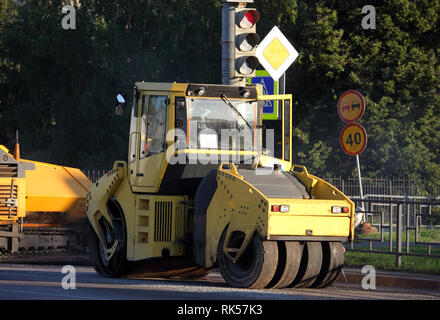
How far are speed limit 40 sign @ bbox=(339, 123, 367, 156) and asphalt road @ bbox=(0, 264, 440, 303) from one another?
359 centimetres

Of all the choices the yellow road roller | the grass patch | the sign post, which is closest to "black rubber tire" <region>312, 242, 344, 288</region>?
the yellow road roller

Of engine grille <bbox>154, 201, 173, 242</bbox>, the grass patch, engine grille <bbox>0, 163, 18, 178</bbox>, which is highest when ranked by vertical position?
engine grille <bbox>0, 163, 18, 178</bbox>

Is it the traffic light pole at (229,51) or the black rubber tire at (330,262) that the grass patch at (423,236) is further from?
the black rubber tire at (330,262)

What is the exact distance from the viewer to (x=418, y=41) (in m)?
36.6

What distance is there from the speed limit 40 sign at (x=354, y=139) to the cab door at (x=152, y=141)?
5335 mm

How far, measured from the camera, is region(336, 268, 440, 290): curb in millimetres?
15594

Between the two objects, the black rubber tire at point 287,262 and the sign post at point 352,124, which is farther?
the sign post at point 352,124

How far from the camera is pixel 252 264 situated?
43.6ft

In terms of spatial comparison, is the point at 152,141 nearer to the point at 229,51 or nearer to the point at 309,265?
the point at 229,51

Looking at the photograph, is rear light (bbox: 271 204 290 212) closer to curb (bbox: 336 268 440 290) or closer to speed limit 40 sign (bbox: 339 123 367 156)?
curb (bbox: 336 268 440 290)

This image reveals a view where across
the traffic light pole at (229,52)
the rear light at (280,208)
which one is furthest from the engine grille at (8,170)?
the rear light at (280,208)

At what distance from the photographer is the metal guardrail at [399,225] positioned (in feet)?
58.9

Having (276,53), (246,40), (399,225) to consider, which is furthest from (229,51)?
(399,225)
